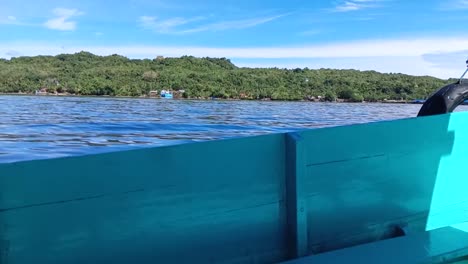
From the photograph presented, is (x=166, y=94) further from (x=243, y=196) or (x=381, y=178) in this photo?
(x=243, y=196)

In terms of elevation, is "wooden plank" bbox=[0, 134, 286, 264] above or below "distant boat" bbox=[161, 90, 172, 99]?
above

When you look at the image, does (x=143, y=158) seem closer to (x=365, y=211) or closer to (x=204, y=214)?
(x=204, y=214)

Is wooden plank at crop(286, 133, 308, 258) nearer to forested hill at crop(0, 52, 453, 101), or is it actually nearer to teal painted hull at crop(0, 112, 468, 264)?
teal painted hull at crop(0, 112, 468, 264)

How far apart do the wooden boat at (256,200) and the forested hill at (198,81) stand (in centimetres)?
4756

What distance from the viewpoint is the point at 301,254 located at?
2523 millimetres

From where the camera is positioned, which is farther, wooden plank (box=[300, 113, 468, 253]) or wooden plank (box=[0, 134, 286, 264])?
wooden plank (box=[300, 113, 468, 253])

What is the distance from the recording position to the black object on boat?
136 inches

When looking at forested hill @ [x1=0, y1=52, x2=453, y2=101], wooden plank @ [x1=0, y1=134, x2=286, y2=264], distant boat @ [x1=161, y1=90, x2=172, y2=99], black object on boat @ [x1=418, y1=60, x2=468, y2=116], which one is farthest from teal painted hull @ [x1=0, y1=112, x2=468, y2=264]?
distant boat @ [x1=161, y1=90, x2=172, y2=99]

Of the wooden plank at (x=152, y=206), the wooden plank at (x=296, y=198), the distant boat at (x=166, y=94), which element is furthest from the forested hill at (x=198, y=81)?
the wooden plank at (x=152, y=206)

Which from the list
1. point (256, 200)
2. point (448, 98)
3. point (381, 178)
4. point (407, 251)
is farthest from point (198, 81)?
point (407, 251)

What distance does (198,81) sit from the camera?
6462 cm

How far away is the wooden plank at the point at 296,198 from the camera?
96.5 inches

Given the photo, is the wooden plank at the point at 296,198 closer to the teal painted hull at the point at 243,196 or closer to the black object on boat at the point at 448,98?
the teal painted hull at the point at 243,196

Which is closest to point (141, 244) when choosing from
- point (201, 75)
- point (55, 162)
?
point (55, 162)
